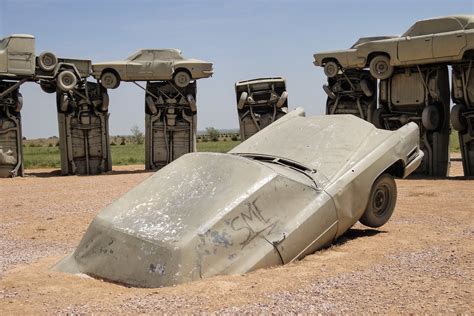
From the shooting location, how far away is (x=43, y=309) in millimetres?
4414

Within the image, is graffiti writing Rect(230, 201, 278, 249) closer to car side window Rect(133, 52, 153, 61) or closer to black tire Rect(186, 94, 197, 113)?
black tire Rect(186, 94, 197, 113)

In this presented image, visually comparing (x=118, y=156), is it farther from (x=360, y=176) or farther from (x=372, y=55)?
(x=360, y=176)

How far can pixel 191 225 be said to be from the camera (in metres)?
5.24

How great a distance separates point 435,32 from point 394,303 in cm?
1147

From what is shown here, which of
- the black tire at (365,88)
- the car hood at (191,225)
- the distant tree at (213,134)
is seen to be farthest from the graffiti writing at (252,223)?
the distant tree at (213,134)

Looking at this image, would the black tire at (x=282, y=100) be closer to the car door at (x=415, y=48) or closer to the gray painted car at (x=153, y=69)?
the gray painted car at (x=153, y=69)

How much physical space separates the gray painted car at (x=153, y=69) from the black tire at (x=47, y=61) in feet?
4.15

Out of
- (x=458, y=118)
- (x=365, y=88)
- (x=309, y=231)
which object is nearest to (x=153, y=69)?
(x=365, y=88)

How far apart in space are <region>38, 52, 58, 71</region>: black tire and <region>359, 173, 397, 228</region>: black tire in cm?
1345

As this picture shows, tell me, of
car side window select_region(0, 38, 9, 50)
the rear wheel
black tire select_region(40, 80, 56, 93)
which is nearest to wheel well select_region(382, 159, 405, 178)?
the rear wheel

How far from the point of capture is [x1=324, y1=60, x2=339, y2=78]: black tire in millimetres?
18391

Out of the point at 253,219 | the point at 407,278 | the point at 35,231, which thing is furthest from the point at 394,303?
the point at 35,231

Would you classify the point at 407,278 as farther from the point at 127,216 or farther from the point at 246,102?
the point at 246,102

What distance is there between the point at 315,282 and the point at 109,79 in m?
15.2
